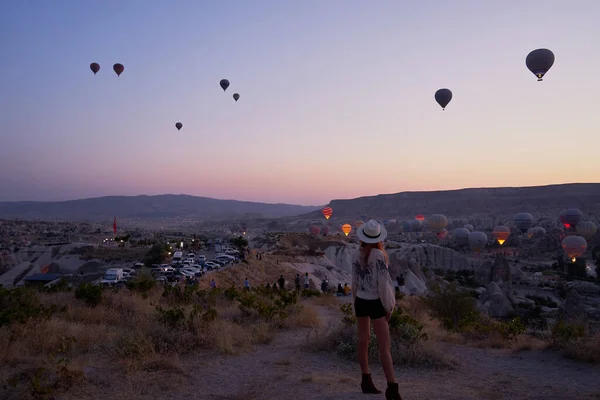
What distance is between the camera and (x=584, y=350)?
20.1ft

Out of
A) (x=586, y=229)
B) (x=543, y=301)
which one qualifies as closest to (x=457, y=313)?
(x=543, y=301)

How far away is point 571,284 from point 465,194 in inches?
4830

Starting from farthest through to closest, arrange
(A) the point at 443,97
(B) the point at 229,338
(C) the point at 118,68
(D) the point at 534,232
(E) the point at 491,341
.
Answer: (D) the point at 534,232
(C) the point at 118,68
(A) the point at 443,97
(E) the point at 491,341
(B) the point at 229,338

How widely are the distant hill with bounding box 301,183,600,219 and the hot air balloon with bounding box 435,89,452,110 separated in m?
108

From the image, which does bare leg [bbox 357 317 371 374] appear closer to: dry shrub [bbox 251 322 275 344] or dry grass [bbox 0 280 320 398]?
dry grass [bbox 0 280 320 398]

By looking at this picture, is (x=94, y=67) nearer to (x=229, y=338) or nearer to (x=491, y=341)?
(x=229, y=338)

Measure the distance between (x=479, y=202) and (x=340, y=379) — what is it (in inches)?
6175

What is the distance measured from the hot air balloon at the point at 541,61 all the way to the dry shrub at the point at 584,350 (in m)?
22.2

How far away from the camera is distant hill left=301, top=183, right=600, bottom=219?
13338 cm

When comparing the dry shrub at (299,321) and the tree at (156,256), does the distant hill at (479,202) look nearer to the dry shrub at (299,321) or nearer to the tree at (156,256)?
the tree at (156,256)

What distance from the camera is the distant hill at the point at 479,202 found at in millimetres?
133375

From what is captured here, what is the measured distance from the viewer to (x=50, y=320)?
22.2 ft

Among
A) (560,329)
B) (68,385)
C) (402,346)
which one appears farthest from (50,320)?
(560,329)

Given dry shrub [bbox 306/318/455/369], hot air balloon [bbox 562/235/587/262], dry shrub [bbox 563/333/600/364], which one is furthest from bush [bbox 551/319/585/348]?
hot air balloon [bbox 562/235/587/262]
